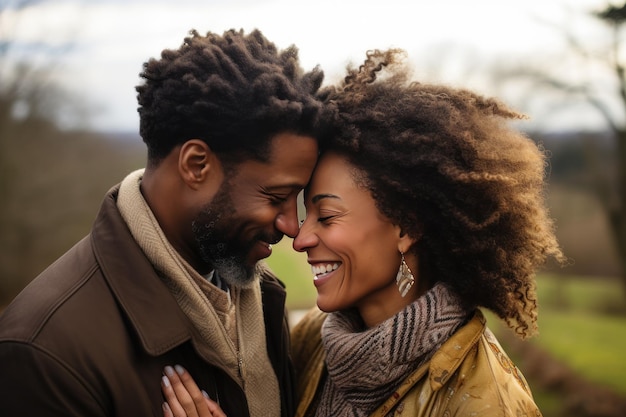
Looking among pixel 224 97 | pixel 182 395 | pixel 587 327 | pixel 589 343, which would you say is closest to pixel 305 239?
pixel 224 97

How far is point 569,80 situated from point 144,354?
4994 mm

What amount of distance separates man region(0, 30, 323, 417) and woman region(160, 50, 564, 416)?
19cm

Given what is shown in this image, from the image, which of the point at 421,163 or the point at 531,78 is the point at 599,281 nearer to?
the point at 531,78

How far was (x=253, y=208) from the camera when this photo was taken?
2.66 m

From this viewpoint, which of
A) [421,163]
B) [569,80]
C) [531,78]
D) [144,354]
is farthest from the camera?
[531,78]

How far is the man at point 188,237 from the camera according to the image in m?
2.26

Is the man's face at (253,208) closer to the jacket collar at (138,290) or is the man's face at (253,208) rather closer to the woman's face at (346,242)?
the woman's face at (346,242)

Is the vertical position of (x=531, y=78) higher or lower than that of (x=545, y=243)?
higher

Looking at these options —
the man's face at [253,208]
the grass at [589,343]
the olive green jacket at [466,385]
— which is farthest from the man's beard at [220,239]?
the grass at [589,343]

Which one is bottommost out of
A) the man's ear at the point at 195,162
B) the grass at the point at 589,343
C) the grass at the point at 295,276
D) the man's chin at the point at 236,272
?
the grass at the point at 589,343

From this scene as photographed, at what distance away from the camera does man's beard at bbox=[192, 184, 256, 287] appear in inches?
103

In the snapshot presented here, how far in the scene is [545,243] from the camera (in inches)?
111

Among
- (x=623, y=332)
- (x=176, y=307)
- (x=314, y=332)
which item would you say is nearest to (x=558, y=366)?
(x=623, y=332)

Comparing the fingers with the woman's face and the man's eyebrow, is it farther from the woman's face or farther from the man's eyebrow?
the man's eyebrow
